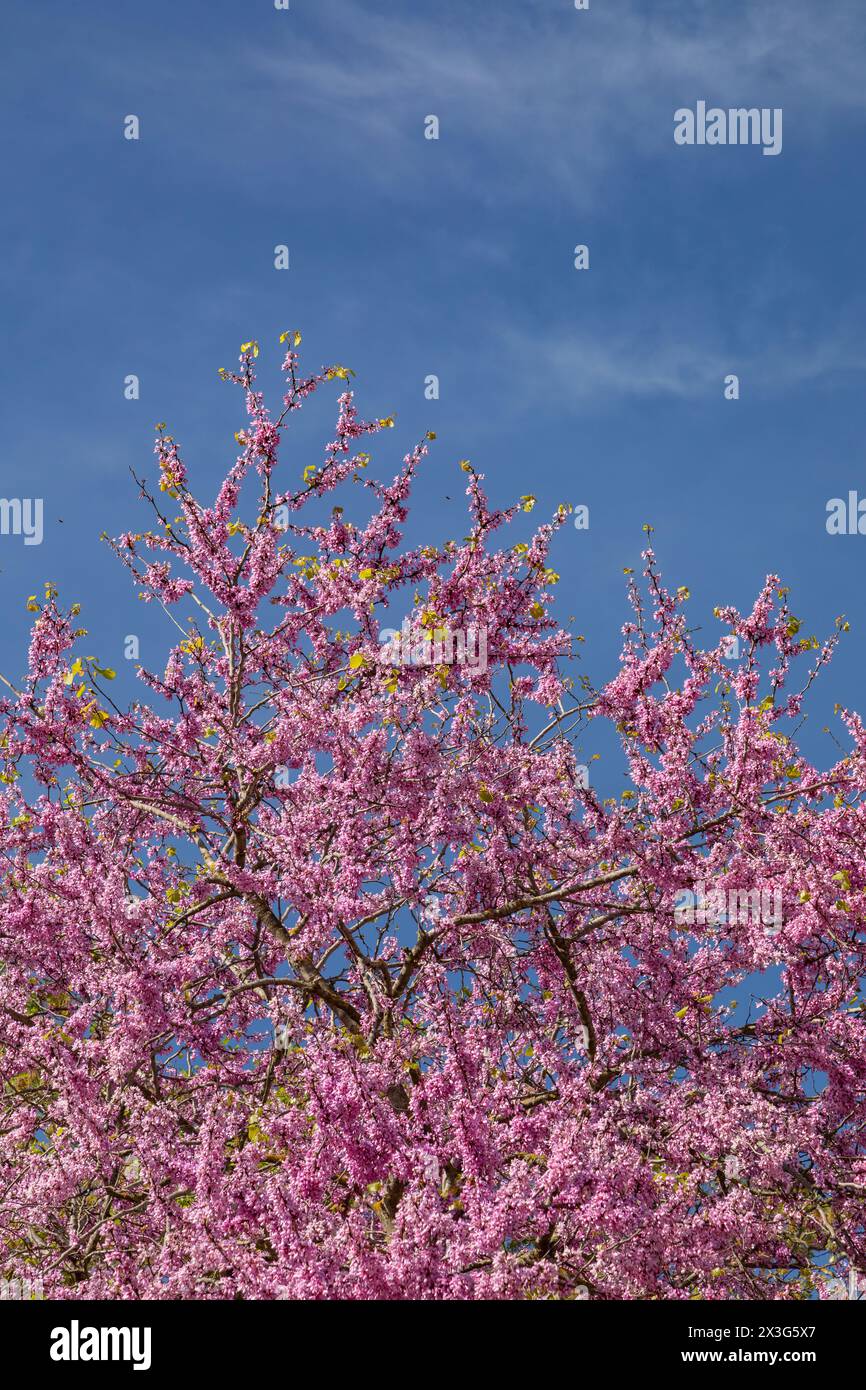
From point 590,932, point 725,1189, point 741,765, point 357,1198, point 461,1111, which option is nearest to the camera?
point 461,1111

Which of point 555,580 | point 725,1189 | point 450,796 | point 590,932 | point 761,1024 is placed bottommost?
point 725,1189

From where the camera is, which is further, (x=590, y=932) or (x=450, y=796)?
(x=590, y=932)

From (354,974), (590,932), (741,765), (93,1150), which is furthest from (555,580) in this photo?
(93,1150)

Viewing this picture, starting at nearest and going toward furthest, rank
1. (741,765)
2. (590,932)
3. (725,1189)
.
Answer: (725,1189) → (741,765) → (590,932)

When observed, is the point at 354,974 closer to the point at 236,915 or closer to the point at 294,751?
the point at 236,915

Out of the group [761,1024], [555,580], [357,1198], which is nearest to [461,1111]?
[357,1198]

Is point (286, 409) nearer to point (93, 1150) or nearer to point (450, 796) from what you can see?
point (450, 796)

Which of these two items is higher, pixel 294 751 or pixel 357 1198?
pixel 294 751

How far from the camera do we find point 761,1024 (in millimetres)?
11680

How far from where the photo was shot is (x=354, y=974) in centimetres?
1138

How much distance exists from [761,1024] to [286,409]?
711cm

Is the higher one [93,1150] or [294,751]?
[294,751]

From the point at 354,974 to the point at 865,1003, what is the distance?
14.5ft

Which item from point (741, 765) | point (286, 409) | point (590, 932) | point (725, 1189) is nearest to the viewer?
point (725, 1189)
